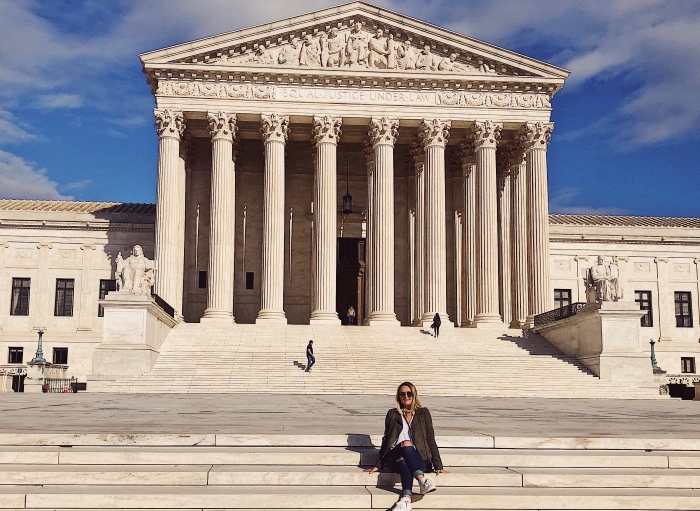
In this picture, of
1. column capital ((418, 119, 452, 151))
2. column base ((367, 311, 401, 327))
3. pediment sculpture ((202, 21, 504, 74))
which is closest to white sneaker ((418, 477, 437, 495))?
column base ((367, 311, 401, 327))

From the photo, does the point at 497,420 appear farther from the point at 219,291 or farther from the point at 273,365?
the point at 219,291

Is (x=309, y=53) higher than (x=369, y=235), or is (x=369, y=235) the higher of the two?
(x=309, y=53)

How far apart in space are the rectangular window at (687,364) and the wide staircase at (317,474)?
43815 millimetres

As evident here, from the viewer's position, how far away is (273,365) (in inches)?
1369

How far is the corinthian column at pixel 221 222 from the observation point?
43.4 metres

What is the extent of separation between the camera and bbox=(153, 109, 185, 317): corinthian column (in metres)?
43.0

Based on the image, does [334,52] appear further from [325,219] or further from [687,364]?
[687,364]

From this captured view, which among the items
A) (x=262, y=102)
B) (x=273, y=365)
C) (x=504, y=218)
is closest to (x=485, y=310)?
(x=504, y=218)

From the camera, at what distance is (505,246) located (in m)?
48.2

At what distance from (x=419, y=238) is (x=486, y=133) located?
24.0 feet

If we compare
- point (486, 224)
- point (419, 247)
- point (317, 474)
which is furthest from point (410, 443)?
point (419, 247)

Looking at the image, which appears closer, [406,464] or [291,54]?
[406,464]

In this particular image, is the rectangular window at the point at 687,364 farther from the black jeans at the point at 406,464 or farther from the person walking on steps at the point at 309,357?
the black jeans at the point at 406,464

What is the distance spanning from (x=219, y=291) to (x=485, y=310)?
1504 cm
